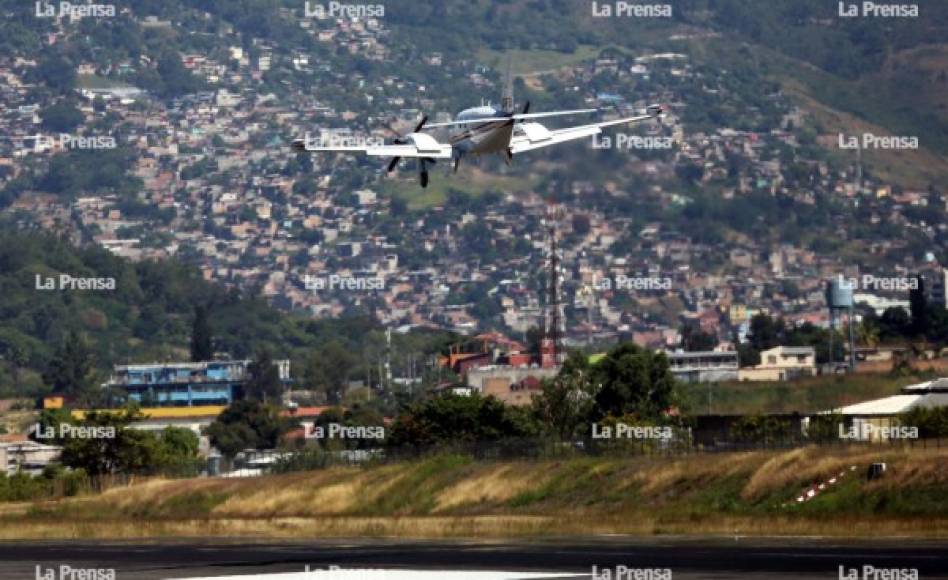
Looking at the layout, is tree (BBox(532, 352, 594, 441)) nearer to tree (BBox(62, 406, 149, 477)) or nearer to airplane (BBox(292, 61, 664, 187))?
tree (BBox(62, 406, 149, 477))

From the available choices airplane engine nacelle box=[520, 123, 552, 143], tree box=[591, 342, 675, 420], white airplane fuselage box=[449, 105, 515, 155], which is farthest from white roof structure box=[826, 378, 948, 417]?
white airplane fuselage box=[449, 105, 515, 155]

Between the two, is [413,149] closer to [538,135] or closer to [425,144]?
[425,144]

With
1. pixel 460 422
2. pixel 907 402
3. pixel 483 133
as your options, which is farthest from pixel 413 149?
pixel 460 422

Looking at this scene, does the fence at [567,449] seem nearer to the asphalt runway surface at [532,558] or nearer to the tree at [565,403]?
the asphalt runway surface at [532,558]

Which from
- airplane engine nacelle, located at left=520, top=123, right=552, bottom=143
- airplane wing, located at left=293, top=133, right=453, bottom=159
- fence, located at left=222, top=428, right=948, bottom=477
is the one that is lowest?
fence, located at left=222, top=428, right=948, bottom=477

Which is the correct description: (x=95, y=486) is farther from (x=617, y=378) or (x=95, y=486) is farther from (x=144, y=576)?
(x=144, y=576)

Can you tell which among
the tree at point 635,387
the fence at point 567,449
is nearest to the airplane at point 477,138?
the fence at point 567,449
